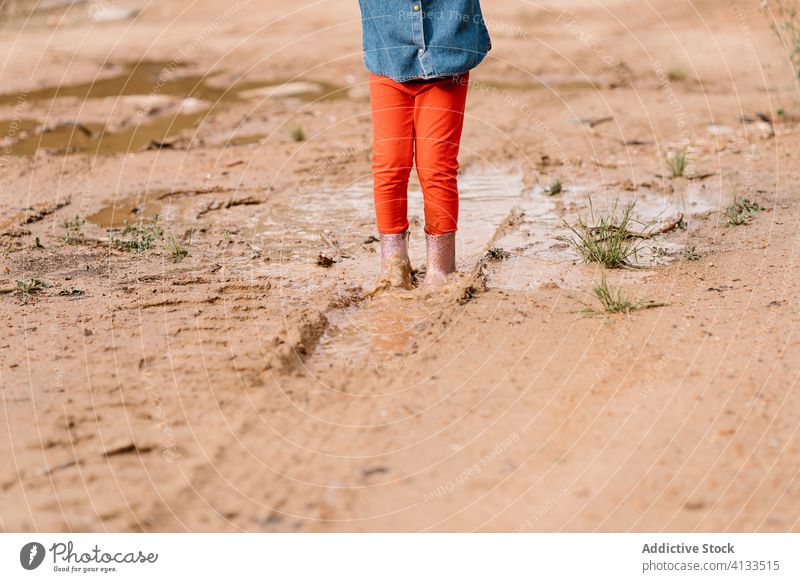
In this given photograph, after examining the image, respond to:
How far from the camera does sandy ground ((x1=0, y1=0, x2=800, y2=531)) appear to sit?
239 centimetres

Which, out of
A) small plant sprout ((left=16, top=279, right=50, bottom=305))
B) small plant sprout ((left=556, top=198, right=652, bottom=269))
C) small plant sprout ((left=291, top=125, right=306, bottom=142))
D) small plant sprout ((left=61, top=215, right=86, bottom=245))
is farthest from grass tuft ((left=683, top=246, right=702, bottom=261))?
small plant sprout ((left=291, top=125, right=306, bottom=142))

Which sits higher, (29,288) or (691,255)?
(29,288)

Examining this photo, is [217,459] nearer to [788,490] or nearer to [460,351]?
[460,351]

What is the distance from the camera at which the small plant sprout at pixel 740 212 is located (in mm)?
4504

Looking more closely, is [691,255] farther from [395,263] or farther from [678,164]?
[678,164]

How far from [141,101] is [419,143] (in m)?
4.89

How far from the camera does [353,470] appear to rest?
2.50 meters

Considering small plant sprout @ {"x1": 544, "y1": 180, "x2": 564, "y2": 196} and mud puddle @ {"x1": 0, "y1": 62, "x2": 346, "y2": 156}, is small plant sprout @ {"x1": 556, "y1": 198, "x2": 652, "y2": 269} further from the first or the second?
mud puddle @ {"x1": 0, "y1": 62, "x2": 346, "y2": 156}

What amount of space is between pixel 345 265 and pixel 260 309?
733mm

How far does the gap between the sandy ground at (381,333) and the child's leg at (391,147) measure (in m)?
0.37

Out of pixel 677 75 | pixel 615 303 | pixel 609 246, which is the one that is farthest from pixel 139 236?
pixel 677 75

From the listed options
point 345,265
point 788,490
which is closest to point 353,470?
point 788,490

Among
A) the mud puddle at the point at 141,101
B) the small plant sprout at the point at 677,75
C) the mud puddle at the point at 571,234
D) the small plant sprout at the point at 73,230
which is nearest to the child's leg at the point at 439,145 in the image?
the mud puddle at the point at 571,234

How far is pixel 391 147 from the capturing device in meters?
3.76
